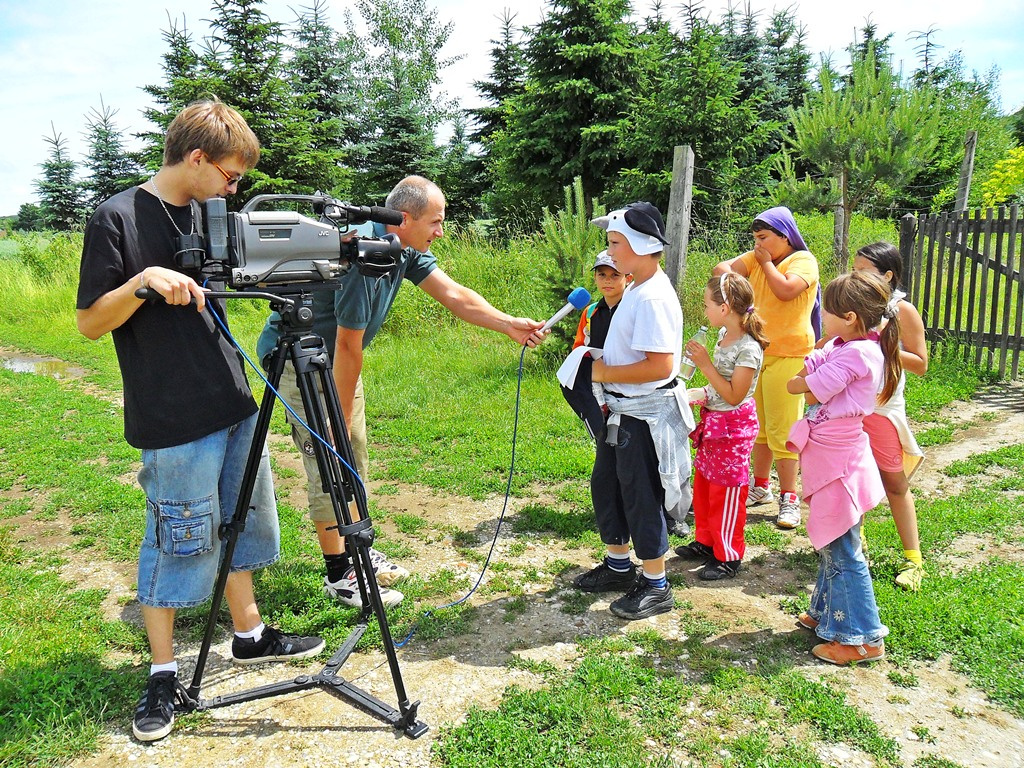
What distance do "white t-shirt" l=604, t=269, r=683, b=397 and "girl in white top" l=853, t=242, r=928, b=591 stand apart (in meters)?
1.16

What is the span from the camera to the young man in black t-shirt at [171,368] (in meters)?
2.41

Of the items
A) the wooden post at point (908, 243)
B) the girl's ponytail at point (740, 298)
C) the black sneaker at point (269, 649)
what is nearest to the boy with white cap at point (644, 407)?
the girl's ponytail at point (740, 298)

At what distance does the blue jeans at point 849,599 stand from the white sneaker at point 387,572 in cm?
216

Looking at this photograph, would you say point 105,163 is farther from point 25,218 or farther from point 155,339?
point 155,339

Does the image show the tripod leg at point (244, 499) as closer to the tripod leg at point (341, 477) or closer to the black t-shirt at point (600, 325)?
the tripod leg at point (341, 477)

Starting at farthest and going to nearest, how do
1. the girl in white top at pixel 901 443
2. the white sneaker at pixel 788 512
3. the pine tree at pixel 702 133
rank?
the pine tree at pixel 702 133
the white sneaker at pixel 788 512
the girl in white top at pixel 901 443

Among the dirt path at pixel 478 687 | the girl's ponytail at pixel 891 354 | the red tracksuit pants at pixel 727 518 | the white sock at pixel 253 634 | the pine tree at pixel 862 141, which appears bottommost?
the dirt path at pixel 478 687

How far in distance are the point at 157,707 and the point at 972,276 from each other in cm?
886

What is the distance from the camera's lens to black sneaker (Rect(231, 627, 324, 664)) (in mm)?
3088

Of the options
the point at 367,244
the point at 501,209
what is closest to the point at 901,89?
the point at 501,209

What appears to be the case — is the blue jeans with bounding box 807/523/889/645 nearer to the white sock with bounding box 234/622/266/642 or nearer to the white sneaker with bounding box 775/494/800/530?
the white sneaker with bounding box 775/494/800/530

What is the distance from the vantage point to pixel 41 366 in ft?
35.5

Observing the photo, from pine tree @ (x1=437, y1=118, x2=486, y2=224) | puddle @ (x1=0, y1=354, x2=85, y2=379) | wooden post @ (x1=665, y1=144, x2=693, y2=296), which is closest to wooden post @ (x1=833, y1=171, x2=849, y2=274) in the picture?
wooden post @ (x1=665, y1=144, x2=693, y2=296)

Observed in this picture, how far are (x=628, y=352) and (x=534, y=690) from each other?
159cm
